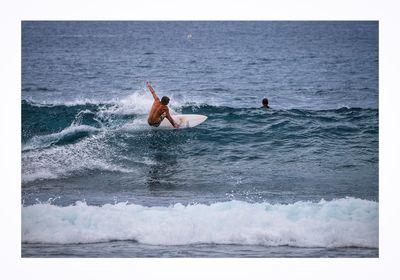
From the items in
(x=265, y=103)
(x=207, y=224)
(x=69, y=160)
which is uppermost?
(x=265, y=103)

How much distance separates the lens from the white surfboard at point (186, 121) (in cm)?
752

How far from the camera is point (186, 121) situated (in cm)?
759

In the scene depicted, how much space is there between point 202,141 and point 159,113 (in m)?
0.73

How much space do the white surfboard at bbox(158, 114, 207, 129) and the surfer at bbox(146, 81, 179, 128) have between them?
0.06 m

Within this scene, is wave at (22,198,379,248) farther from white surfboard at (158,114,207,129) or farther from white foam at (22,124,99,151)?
white surfboard at (158,114,207,129)

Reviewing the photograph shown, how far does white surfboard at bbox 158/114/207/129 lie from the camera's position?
752 centimetres

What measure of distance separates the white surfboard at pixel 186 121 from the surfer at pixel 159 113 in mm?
65

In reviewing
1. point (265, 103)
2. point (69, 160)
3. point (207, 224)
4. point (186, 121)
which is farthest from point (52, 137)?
point (265, 103)

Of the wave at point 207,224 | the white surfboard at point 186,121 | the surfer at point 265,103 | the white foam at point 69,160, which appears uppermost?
the surfer at point 265,103

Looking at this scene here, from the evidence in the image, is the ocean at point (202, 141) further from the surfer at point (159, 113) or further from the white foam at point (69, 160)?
the surfer at point (159, 113)

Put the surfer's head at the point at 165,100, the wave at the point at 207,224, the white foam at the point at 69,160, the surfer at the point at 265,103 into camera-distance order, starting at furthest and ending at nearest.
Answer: the surfer at the point at 265,103, the surfer's head at the point at 165,100, the white foam at the point at 69,160, the wave at the point at 207,224

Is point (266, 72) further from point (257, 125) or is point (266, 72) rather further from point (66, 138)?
point (66, 138)

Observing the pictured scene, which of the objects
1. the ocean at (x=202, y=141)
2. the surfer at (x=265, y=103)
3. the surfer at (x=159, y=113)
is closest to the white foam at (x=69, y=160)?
the ocean at (x=202, y=141)

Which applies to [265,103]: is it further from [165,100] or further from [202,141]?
[165,100]
